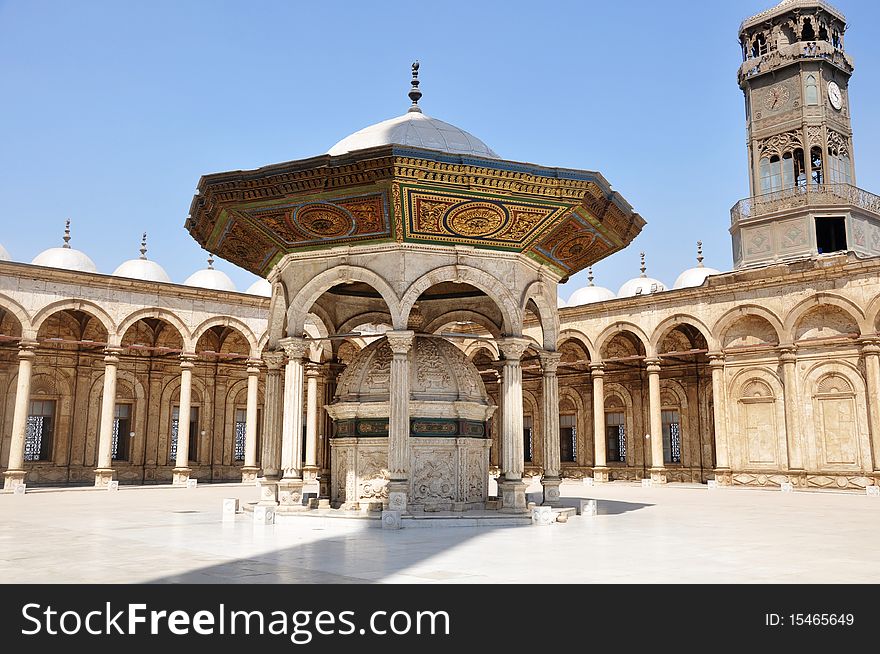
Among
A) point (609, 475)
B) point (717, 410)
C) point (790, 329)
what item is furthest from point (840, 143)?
point (609, 475)

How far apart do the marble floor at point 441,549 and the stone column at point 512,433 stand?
974 mm

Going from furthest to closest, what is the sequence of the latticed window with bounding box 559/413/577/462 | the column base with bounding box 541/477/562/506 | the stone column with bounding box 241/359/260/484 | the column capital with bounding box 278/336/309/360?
the latticed window with bounding box 559/413/577/462
the stone column with bounding box 241/359/260/484
the column base with bounding box 541/477/562/506
the column capital with bounding box 278/336/309/360

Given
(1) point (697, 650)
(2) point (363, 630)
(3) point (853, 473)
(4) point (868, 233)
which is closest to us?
(1) point (697, 650)

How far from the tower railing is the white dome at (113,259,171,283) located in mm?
22520

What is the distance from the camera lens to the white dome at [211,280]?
31.9 metres

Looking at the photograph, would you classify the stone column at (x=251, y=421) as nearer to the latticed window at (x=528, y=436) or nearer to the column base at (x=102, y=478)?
the column base at (x=102, y=478)

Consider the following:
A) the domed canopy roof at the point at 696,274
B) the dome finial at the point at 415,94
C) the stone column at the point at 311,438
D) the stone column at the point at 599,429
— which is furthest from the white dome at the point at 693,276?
the dome finial at the point at 415,94

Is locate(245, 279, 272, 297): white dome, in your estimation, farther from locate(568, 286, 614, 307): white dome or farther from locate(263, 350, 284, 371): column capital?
locate(263, 350, 284, 371): column capital

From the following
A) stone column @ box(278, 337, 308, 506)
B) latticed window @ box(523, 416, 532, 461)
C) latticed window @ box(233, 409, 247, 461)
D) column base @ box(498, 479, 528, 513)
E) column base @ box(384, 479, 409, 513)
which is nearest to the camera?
column base @ box(384, 479, 409, 513)

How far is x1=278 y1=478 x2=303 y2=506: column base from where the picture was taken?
1178 cm

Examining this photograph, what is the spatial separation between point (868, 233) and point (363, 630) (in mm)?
27600

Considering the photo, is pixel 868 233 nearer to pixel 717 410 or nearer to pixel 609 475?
pixel 717 410

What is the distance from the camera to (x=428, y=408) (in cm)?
1182

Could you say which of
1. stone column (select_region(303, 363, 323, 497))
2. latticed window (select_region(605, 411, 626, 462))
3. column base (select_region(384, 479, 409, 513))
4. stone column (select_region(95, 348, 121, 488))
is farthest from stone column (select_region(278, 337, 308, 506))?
latticed window (select_region(605, 411, 626, 462))
